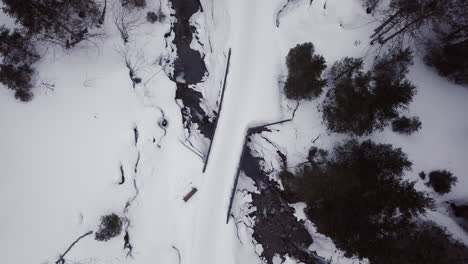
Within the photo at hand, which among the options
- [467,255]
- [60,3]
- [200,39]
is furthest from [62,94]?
[467,255]

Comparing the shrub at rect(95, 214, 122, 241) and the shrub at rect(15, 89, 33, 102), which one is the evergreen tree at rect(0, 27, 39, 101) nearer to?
the shrub at rect(15, 89, 33, 102)

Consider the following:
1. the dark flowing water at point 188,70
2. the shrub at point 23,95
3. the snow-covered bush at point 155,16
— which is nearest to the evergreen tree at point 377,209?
the dark flowing water at point 188,70

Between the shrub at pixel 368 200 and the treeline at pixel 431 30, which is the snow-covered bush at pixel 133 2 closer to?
the treeline at pixel 431 30

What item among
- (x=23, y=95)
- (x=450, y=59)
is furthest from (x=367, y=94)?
(x=23, y=95)

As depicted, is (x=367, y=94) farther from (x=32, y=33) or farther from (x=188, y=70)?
(x=32, y=33)

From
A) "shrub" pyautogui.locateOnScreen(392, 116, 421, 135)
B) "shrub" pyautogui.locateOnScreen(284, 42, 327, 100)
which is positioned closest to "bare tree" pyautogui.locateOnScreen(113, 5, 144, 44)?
"shrub" pyautogui.locateOnScreen(284, 42, 327, 100)

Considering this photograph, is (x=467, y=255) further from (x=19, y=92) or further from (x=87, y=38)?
(x=19, y=92)
